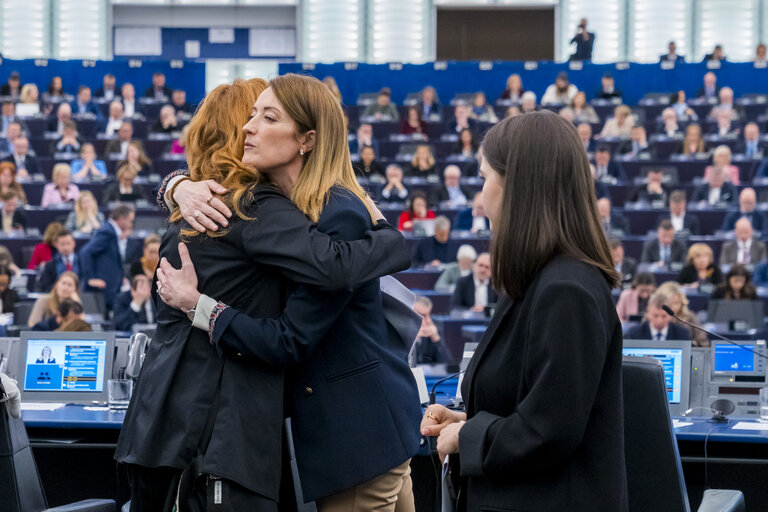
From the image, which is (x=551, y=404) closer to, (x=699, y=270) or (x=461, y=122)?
(x=699, y=270)

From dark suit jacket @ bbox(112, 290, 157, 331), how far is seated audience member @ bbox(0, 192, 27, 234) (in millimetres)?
2617

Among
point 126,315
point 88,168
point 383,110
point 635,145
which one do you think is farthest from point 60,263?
point 635,145

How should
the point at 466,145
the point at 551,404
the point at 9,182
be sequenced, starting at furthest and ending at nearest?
1. the point at 466,145
2. the point at 9,182
3. the point at 551,404

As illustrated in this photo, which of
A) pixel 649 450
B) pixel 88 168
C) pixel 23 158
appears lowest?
pixel 649 450

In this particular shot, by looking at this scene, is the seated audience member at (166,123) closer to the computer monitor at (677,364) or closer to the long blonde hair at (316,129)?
the computer monitor at (677,364)

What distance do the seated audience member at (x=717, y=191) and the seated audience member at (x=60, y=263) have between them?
6001mm

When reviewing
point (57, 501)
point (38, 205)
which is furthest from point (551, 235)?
point (38, 205)

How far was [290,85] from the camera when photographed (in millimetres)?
1901

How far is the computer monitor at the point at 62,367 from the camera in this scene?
13.8 feet

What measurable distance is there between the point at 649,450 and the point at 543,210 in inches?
20.6

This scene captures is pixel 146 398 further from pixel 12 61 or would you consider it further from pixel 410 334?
pixel 12 61

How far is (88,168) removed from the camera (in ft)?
35.9

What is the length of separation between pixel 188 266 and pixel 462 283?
598cm

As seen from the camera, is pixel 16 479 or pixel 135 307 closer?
pixel 16 479
